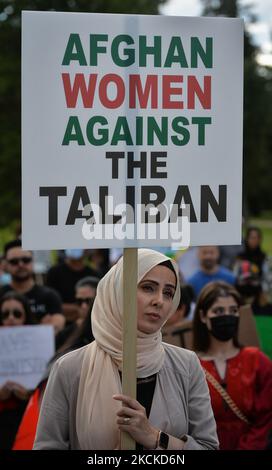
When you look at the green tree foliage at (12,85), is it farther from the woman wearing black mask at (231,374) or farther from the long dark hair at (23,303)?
the woman wearing black mask at (231,374)

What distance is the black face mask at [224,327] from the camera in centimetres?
392

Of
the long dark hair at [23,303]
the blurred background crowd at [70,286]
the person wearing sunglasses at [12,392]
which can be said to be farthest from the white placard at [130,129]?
the long dark hair at [23,303]

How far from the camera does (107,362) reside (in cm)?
249

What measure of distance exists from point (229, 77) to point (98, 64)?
0.42m

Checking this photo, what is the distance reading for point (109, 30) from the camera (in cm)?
242

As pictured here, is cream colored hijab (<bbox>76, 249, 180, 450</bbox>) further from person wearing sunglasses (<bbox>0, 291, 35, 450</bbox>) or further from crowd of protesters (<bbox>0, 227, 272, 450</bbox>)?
person wearing sunglasses (<bbox>0, 291, 35, 450</bbox>)

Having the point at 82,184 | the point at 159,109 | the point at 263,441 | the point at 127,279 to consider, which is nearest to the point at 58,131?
the point at 82,184

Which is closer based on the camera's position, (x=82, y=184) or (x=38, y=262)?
(x=82, y=184)

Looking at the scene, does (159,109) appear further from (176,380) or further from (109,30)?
(176,380)

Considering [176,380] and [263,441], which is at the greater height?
[176,380]

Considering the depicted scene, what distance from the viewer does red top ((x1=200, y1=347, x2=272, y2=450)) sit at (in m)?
3.58

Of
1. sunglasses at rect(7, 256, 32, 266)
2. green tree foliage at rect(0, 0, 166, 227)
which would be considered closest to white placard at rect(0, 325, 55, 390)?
sunglasses at rect(7, 256, 32, 266)

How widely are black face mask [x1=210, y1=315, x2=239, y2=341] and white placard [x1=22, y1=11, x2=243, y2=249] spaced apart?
58.3 inches
